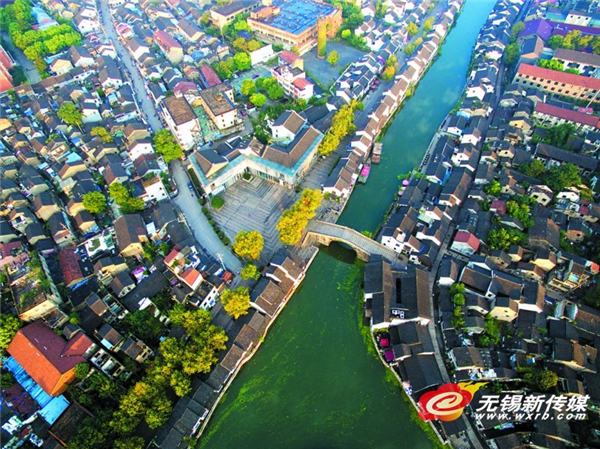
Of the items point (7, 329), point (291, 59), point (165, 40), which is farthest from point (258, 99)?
point (7, 329)

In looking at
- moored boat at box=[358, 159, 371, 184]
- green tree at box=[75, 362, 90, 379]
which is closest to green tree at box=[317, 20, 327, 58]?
moored boat at box=[358, 159, 371, 184]

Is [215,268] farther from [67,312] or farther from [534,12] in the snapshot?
[534,12]

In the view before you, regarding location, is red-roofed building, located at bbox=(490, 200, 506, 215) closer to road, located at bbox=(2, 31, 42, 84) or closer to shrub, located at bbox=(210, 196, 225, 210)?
shrub, located at bbox=(210, 196, 225, 210)

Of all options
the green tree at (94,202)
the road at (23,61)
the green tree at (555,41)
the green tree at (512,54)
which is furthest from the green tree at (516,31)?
the road at (23,61)

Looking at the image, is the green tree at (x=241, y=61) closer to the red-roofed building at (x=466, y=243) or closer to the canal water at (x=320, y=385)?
the canal water at (x=320, y=385)

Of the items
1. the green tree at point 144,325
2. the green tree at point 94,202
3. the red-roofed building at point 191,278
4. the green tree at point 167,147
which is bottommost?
the green tree at point 144,325

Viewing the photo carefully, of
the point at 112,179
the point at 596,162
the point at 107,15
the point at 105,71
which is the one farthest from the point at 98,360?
the point at 107,15
